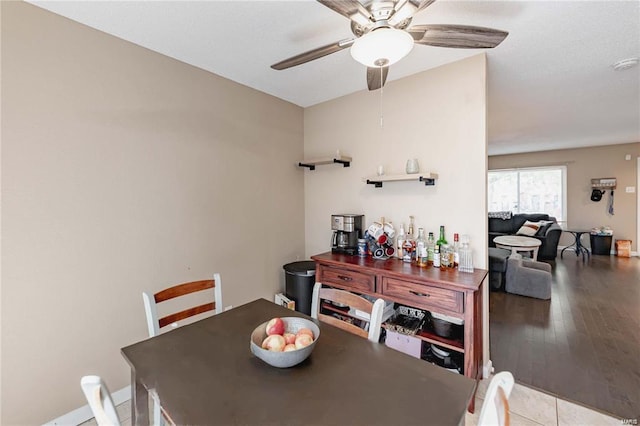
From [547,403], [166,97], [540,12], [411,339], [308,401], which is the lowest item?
[547,403]

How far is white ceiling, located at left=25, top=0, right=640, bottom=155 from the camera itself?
5.31 feet

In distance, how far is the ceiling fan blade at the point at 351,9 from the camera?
1.14m

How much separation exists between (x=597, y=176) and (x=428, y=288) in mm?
7423

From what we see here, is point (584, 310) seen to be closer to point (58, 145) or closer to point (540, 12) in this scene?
point (540, 12)

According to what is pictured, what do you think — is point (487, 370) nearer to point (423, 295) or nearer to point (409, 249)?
point (423, 295)

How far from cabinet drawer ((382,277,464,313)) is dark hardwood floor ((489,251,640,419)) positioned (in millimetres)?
995

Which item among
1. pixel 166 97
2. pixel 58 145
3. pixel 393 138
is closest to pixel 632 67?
pixel 393 138

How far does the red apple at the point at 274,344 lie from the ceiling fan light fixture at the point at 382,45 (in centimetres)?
128

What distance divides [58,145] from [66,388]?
150 cm

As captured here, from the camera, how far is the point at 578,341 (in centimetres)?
258

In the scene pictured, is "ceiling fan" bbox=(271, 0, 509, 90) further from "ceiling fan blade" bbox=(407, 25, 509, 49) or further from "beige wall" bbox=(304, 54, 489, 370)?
"beige wall" bbox=(304, 54, 489, 370)

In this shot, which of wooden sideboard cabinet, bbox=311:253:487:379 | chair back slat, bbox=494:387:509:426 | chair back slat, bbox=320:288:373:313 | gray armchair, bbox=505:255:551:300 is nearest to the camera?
chair back slat, bbox=494:387:509:426

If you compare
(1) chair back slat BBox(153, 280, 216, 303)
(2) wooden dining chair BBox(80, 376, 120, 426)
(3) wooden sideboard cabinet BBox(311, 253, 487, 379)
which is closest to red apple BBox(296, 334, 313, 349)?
(2) wooden dining chair BBox(80, 376, 120, 426)

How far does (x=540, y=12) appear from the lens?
166 centimetres
